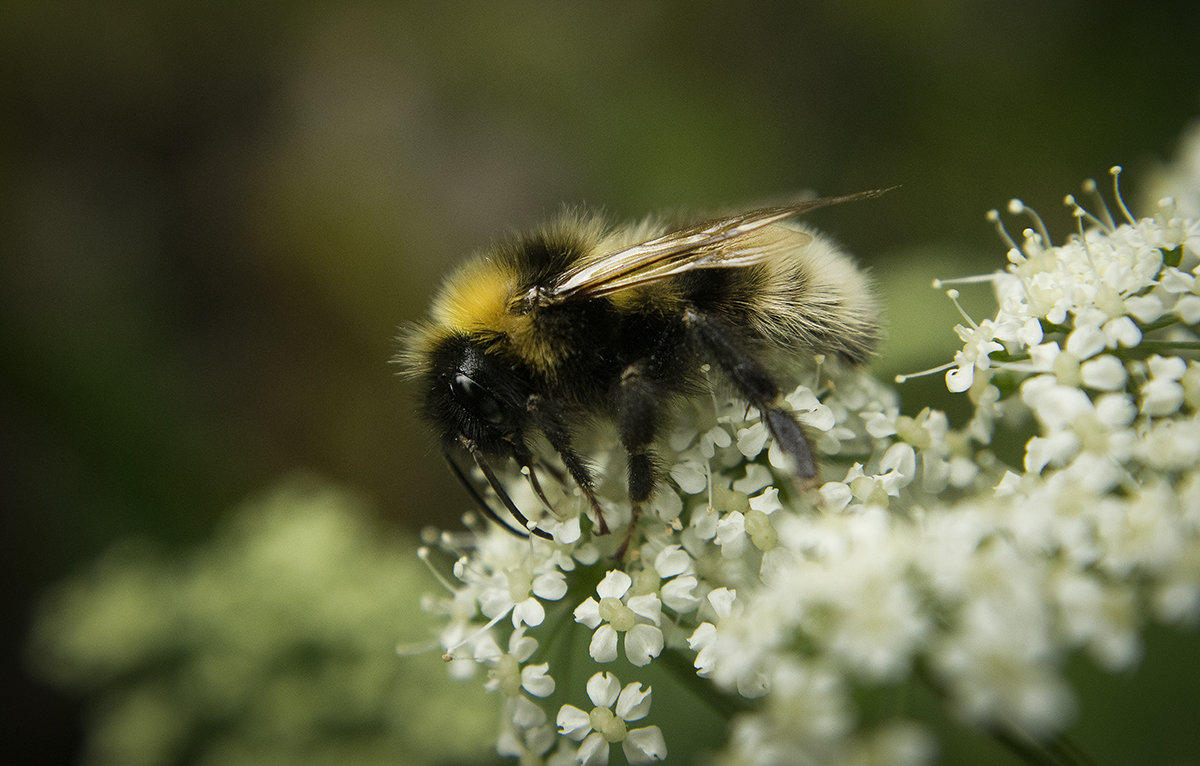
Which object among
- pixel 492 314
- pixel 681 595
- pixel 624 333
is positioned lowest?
pixel 681 595

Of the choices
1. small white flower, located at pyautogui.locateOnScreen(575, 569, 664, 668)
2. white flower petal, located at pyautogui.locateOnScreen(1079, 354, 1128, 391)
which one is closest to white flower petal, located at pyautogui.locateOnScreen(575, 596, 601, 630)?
small white flower, located at pyautogui.locateOnScreen(575, 569, 664, 668)

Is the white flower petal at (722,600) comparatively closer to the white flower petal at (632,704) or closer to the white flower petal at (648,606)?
the white flower petal at (648,606)

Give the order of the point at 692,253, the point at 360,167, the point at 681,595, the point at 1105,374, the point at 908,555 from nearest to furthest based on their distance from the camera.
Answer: the point at 908,555, the point at 1105,374, the point at 681,595, the point at 692,253, the point at 360,167

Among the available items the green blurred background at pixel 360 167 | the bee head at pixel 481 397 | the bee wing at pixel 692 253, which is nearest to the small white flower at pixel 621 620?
the bee head at pixel 481 397

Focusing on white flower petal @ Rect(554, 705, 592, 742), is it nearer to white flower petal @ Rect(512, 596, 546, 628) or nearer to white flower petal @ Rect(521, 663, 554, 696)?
white flower petal @ Rect(521, 663, 554, 696)

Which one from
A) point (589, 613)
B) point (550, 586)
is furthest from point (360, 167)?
point (589, 613)

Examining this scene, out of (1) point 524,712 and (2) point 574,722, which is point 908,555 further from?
(1) point 524,712

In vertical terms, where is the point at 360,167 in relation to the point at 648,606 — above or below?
above
